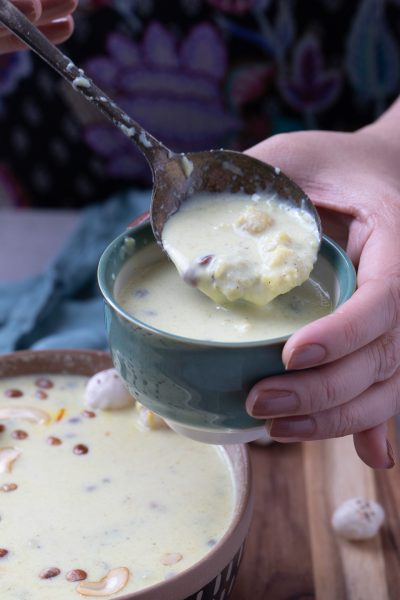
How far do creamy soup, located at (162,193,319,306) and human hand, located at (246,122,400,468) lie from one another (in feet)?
0.22

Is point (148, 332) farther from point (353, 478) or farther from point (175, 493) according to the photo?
point (353, 478)

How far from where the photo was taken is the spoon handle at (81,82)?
2.92 ft

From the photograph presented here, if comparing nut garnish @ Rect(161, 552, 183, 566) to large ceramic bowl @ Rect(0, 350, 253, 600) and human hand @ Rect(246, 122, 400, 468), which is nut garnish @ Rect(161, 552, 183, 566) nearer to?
large ceramic bowl @ Rect(0, 350, 253, 600)

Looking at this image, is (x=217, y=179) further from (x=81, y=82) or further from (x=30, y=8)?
(x=30, y=8)

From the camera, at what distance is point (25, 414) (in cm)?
113

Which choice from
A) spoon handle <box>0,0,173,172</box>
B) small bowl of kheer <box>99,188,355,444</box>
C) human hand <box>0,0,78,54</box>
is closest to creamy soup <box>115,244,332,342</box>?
small bowl of kheer <box>99,188,355,444</box>

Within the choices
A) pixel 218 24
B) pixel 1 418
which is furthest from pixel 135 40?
pixel 1 418

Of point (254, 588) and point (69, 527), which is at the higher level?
point (69, 527)

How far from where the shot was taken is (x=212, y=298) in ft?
2.82

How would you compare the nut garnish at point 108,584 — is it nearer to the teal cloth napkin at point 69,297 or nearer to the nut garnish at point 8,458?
the nut garnish at point 8,458

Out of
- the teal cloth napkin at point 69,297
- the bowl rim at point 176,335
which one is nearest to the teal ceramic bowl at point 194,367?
the bowl rim at point 176,335

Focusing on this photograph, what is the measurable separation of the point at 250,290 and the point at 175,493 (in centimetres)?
31

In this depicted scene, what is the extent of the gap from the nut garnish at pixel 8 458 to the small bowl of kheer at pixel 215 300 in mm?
265

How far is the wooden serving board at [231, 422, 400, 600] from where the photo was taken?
1048 mm
